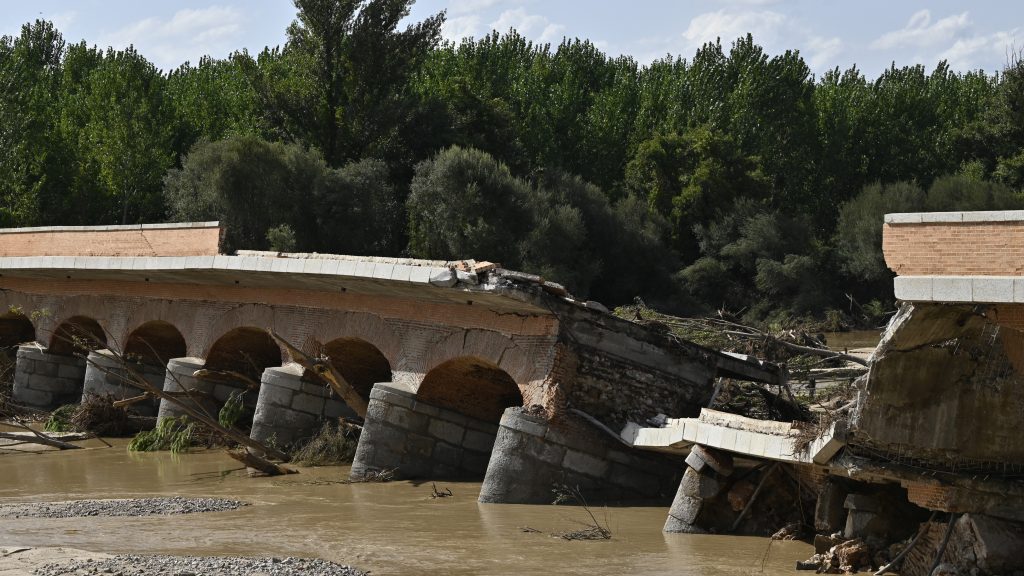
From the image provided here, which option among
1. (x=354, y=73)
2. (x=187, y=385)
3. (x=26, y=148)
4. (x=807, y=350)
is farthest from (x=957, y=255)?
(x=26, y=148)

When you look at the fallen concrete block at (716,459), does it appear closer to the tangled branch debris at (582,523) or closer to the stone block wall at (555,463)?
the tangled branch debris at (582,523)

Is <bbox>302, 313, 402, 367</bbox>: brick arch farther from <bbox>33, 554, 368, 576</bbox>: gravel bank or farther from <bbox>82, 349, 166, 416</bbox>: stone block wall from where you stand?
<bbox>33, 554, 368, 576</bbox>: gravel bank

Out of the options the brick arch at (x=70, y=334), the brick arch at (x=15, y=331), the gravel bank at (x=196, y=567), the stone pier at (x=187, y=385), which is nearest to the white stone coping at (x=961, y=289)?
the gravel bank at (x=196, y=567)

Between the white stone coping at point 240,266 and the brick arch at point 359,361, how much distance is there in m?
1.61

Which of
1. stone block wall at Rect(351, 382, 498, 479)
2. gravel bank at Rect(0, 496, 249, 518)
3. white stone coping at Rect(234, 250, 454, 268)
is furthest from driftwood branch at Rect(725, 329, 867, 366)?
gravel bank at Rect(0, 496, 249, 518)

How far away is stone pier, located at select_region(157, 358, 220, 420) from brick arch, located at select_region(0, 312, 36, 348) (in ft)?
25.0

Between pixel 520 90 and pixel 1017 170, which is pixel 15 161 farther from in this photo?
pixel 1017 170

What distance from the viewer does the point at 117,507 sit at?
12758 mm

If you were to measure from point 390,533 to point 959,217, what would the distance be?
596cm

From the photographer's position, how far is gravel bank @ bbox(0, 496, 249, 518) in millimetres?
12438

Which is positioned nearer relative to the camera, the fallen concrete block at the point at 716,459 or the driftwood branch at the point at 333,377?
the fallen concrete block at the point at 716,459

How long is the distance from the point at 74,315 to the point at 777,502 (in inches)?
610

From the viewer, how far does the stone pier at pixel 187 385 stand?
741 inches

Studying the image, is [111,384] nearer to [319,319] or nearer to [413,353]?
[319,319]
